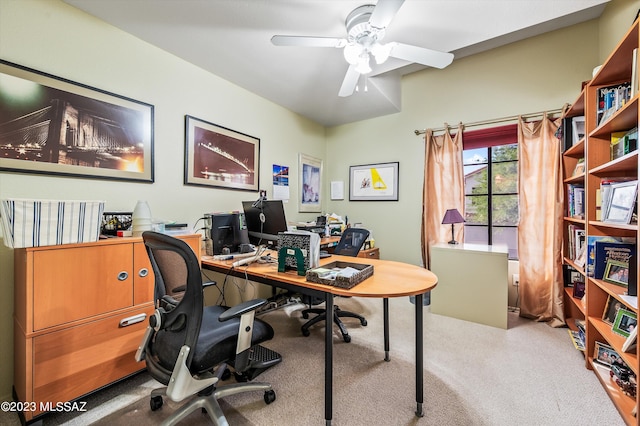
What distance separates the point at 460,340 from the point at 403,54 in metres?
2.46

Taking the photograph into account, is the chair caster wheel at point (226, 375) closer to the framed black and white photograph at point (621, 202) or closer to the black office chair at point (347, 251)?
the black office chair at point (347, 251)

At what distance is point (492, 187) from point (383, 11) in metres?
2.65

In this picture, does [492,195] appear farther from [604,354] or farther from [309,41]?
[309,41]

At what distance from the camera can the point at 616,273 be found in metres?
1.63

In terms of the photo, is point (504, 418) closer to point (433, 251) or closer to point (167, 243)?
point (433, 251)

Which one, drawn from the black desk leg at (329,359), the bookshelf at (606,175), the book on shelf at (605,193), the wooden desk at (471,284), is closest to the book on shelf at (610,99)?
the bookshelf at (606,175)

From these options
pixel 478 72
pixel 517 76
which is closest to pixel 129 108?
pixel 478 72

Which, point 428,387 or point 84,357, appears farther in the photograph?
point 428,387

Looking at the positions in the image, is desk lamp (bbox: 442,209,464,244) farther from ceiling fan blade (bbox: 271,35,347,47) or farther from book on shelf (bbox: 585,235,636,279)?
ceiling fan blade (bbox: 271,35,347,47)

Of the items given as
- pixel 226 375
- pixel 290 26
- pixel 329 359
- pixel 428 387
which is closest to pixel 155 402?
pixel 226 375

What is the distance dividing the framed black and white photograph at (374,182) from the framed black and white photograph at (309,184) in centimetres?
52

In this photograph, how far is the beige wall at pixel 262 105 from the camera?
1657 millimetres

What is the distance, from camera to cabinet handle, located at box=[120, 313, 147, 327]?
1625 mm

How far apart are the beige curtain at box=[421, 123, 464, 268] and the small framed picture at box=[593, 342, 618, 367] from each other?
4.96 feet
